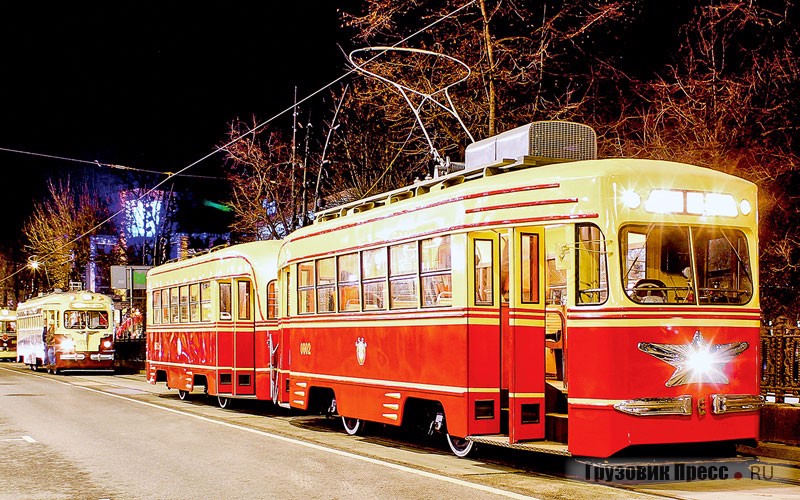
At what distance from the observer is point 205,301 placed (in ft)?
71.4

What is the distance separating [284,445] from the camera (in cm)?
1388

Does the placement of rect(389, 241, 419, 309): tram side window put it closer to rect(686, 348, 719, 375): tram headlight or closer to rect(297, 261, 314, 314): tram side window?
rect(297, 261, 314, 314): tram side window

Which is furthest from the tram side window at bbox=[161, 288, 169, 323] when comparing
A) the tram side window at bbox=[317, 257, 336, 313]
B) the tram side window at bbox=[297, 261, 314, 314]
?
the tram side window at bbox=[317, 257, 336, 313]

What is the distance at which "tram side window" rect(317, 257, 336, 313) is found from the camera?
15.3 m

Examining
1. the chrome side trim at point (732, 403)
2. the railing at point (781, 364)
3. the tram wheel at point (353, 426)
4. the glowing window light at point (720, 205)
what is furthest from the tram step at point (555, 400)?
the tram wheel at point (353, 426)

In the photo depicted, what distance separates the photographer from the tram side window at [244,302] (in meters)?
20.4

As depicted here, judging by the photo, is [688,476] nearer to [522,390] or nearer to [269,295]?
[522,390]

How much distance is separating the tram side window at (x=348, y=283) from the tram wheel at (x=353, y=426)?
5.68 ft

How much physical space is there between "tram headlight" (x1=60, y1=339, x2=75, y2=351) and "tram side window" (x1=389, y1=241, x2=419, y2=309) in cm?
2756

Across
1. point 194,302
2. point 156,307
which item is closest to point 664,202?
point 194,302

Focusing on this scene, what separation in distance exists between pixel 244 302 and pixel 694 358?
1197 centimetres

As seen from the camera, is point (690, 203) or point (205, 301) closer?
point (690, 203)

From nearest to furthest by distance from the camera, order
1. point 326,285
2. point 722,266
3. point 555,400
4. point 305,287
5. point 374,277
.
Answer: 1. point 722,266
2. point 555,400
3. point 374,277
4. point 326,285
5. point 305,287

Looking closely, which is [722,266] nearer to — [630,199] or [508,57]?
[630,199]
